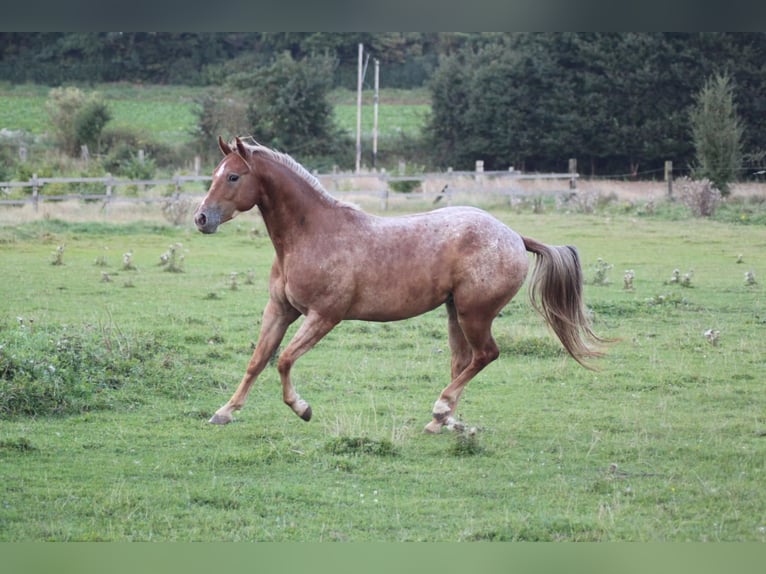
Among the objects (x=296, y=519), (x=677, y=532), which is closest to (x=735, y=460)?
(x=677, y=532)

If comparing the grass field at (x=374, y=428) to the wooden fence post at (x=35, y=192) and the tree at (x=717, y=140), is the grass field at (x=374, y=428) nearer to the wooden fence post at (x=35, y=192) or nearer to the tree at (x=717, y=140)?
the wooden fence post at (x=35, y=192)

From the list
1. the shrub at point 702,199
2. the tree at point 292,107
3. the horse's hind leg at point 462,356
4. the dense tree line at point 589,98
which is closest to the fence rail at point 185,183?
the shrub at point 702,199

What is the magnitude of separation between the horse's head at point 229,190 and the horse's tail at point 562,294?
2.07m

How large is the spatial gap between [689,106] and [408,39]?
41.8 ft

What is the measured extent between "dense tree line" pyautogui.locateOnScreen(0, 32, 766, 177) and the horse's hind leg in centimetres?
2378

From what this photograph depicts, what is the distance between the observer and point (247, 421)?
7.25 meters

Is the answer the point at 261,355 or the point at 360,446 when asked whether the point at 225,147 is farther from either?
the point at 360,446

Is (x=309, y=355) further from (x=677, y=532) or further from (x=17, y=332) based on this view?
(x=677, y=532)

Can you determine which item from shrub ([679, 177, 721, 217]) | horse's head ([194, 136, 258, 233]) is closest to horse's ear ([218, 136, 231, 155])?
horse's head ([194, 136, 258, 233])

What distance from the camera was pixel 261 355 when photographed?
7.09 m

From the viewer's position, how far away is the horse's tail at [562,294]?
24.4 ft

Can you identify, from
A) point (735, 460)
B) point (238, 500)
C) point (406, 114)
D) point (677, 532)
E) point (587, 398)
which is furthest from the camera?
point (406, 114)

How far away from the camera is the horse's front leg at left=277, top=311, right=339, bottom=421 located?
6.79 m

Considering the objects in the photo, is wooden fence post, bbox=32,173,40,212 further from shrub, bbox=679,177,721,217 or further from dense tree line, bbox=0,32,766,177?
shrub, bbox=679,177,721,217
